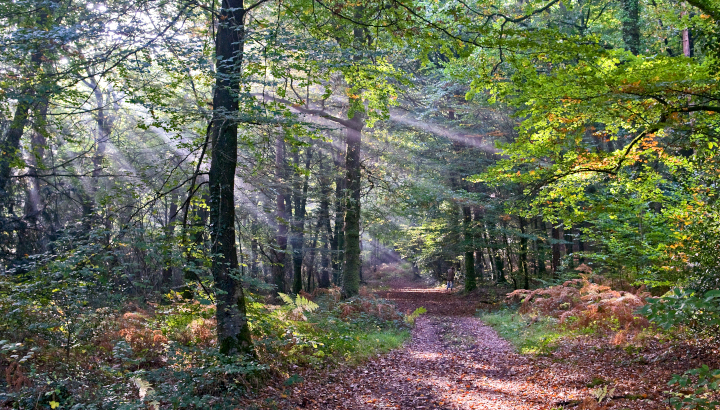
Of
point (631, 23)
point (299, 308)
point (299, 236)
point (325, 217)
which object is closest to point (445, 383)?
point (299, 308)

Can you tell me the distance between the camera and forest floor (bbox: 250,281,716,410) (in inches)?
222

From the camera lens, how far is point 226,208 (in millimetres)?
6477

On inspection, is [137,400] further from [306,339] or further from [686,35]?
[686,35]

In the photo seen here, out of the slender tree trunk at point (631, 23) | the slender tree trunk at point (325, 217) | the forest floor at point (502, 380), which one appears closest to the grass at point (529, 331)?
the forest floor at point (502, 380)

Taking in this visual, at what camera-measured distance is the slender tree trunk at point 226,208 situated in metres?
6.30

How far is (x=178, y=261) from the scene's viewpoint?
581cm

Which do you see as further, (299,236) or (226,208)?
(299,236)

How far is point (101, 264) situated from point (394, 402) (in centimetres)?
462

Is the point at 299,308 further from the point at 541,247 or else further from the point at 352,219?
the point at 541,247

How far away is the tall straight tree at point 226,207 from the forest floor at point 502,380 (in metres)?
1.23

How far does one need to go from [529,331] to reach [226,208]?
8.43 metres

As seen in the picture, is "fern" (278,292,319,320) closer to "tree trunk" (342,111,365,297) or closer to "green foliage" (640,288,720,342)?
"tree trunk" (342,111,365,297)

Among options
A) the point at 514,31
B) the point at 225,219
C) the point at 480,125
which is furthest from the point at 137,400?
the point at 480,125

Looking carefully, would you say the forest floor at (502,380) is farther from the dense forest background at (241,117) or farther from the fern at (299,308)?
the fern at (299,308)
